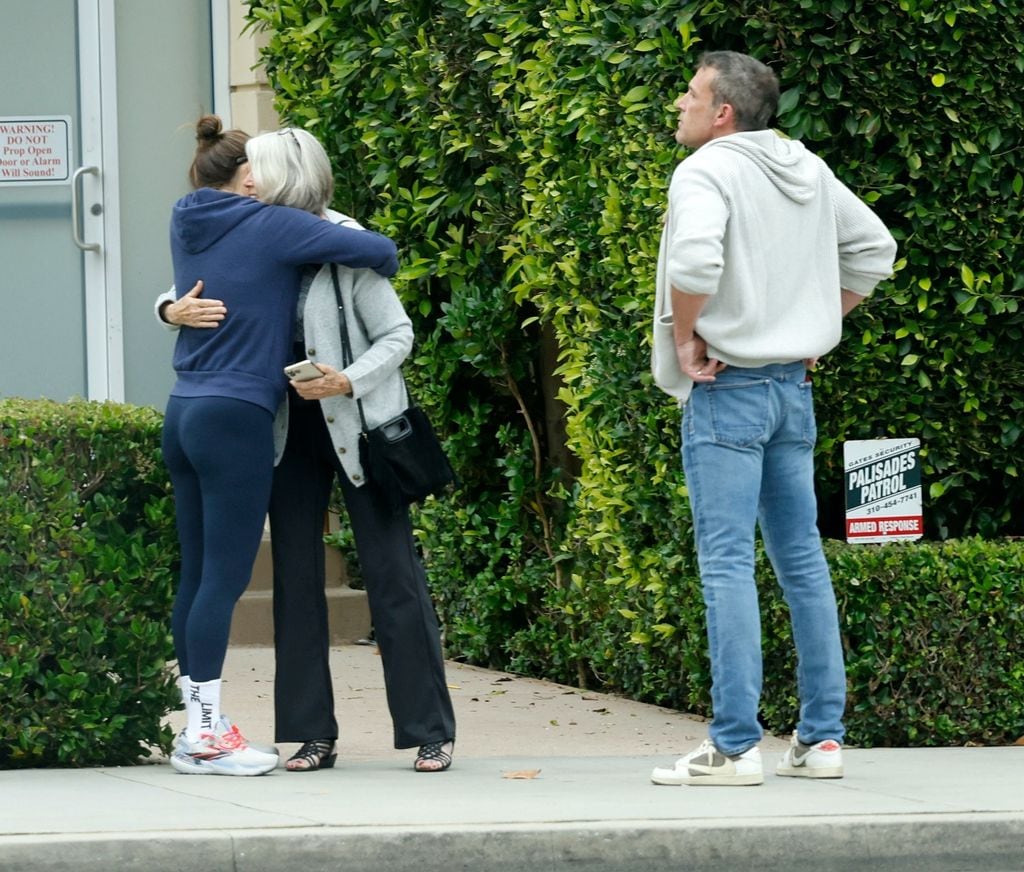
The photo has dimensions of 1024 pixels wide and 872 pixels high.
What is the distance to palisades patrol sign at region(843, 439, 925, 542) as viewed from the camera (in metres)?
6.34

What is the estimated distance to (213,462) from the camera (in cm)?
561

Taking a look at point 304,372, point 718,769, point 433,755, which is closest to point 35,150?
point 304,372

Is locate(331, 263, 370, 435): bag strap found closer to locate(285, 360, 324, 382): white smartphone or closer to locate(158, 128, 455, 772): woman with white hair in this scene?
locate(158, 128, 455, 772): woman with white hair

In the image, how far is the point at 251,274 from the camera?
5.65 metres

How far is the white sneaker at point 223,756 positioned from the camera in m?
5.77

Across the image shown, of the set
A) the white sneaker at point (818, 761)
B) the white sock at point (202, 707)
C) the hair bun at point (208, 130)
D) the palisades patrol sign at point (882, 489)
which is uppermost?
the hair bun at point (208, 130)

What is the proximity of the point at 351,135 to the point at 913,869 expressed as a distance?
4586mm

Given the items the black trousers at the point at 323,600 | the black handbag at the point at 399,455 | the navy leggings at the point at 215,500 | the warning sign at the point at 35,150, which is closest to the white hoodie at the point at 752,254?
the black handbag at the point at 399,455

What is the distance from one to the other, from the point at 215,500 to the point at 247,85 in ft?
15.1

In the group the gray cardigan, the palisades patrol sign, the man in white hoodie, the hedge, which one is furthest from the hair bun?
the palisades patrol sign

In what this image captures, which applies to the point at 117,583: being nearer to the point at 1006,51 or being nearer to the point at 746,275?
the point at 746,275

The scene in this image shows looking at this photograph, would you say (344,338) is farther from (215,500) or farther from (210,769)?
(210,769)

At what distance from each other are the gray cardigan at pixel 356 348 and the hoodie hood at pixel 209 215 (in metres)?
0.25

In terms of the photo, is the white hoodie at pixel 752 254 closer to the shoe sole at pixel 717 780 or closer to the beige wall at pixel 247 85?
the shoe sole at pixel 717 780
